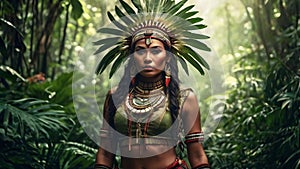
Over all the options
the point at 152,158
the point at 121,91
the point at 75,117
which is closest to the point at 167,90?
the point at 121,91

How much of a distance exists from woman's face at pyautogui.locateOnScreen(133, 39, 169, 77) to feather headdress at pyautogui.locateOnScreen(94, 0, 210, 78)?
0.05 meters

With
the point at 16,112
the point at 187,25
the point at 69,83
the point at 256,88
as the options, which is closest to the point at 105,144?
the point at 187,25

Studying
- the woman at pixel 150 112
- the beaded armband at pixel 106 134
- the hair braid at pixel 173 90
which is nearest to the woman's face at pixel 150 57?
the woman at pixel 150 112

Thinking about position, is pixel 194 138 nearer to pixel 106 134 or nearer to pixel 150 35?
pixel 106 134

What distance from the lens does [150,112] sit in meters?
3.02

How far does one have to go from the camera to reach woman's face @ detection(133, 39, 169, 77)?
304 centimetres

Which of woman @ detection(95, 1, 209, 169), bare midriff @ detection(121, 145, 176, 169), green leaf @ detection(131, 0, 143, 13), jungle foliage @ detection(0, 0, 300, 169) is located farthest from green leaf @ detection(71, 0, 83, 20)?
bare midriff @ detection(121, 145, 176, 169)

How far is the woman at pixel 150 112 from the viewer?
9.87 feet

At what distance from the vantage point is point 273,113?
452cm

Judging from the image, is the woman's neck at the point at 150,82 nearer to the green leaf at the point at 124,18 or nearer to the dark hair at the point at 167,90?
the dark hair at the point at 167,90

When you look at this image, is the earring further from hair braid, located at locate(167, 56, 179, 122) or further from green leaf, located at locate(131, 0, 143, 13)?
green leaf, located at locate(131, 0, 143, 13)

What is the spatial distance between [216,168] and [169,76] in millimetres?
1850

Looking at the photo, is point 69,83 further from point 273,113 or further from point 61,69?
point 61,69

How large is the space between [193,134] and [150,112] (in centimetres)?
27
